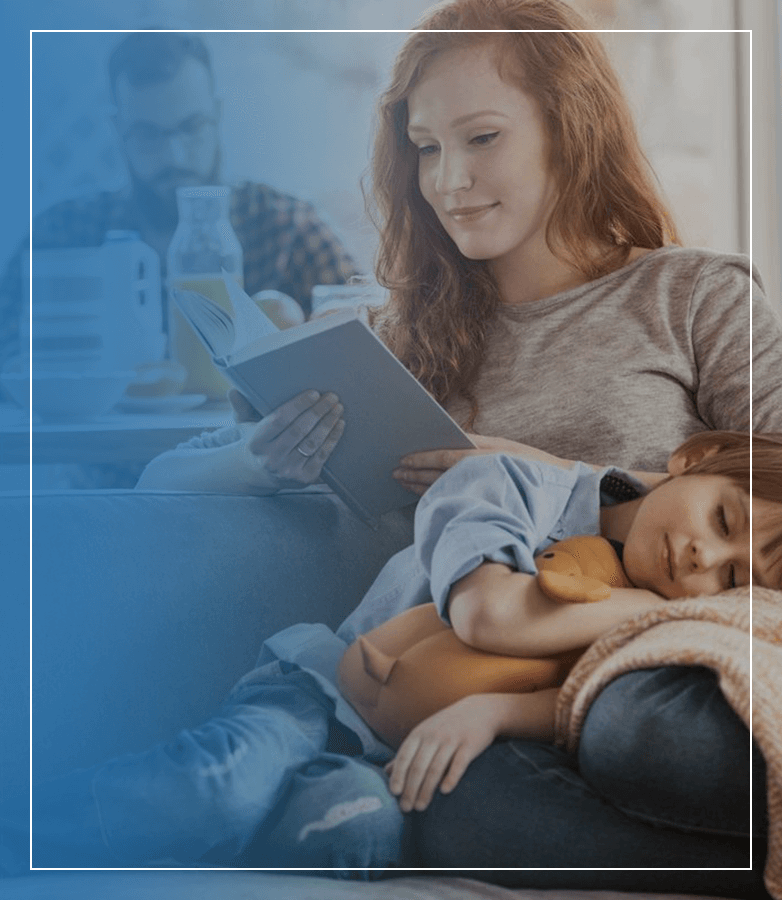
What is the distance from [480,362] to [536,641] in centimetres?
33

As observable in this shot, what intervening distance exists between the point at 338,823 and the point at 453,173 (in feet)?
2.44

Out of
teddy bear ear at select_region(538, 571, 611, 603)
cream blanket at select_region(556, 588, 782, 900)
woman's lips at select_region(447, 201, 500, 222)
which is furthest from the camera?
woman's lips at select_region(447, 201, 500, 222)

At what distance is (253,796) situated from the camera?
121 cm

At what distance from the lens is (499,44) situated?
1269 mm

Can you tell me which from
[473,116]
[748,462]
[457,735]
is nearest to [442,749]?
[457,735]

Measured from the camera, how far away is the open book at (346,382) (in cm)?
124

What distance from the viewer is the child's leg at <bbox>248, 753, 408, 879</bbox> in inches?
47.5

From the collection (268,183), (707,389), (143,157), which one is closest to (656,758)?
(707,389)

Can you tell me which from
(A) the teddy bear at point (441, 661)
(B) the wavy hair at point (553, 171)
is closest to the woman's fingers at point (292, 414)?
(B) the wavy hair at point (553, 171)

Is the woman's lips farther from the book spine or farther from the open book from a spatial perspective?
the book spine

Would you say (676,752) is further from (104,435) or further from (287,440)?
(104,435)

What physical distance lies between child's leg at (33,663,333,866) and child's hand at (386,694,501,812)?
0.10m

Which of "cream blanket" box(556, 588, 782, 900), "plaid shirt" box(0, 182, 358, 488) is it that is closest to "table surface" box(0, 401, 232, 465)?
"plaid shirt" box(0, 182, 358, 488)

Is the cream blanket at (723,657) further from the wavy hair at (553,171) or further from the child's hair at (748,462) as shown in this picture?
the wavy hair at (553,171)
